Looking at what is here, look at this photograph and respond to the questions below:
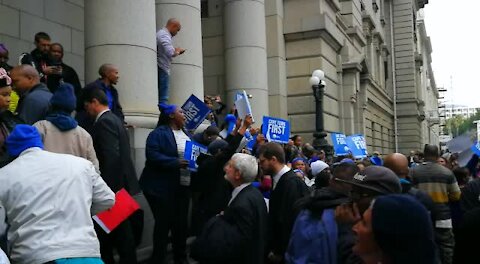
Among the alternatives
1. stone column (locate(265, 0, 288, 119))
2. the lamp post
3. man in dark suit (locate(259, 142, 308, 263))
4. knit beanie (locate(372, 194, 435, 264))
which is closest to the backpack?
man in dark suit (locate(259, 142, 308, 263))

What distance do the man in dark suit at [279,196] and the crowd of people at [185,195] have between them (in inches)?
0.5

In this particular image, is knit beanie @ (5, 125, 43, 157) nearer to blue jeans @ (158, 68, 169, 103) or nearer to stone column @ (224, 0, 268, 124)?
blue jeans @ (158, 68, 169, 103)

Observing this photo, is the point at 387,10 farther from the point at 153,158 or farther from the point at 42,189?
the point at 42,189

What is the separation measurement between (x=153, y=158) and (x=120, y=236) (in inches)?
59.1

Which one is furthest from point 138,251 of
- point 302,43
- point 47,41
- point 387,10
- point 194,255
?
point 387,10

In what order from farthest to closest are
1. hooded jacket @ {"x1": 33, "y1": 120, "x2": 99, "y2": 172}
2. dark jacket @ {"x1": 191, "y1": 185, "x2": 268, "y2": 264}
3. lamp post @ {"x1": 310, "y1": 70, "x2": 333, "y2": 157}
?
lamp post @ {"x1": 310, "y1": 70, "x2": 333, "y2": 157} → hooded jacket @ {"x1": 33, "y1": 120, "x2": 99, "y2": 172} → dark jacket @ {"x1": 191, "y1": 185, "x2": 268, "y2": 264}

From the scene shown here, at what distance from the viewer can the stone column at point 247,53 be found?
539 inches

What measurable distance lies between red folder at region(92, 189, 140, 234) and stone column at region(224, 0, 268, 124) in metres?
Answer: 8.98

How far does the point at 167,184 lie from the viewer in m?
6.59

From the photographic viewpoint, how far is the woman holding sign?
643 centimetres

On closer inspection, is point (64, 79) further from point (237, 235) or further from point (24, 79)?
point (237, 235)

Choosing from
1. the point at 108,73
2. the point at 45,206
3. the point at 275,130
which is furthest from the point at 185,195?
the point at 275,130

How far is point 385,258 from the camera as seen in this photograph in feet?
6.91

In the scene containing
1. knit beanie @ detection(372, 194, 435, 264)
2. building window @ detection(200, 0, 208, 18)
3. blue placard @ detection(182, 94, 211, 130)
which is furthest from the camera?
building window @ detection(200, 0, 208, 18)
